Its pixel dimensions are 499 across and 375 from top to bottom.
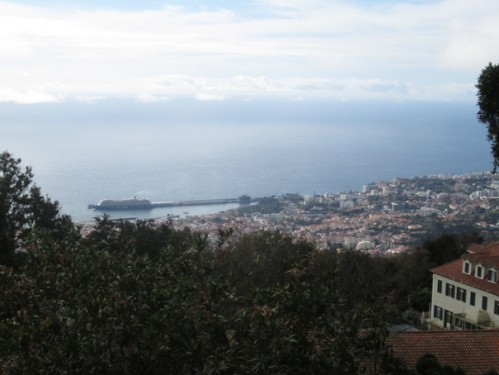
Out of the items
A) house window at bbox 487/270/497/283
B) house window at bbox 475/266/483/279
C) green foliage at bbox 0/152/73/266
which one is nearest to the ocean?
green foliage at bbox 0/152/73/266

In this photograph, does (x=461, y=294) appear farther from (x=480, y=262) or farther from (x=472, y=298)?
(x=480, y=262)

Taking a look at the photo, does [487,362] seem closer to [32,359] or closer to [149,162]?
[32,359]

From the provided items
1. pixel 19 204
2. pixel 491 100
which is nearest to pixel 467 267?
pixel 491 100

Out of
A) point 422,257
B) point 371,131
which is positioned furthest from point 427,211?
point 371,131

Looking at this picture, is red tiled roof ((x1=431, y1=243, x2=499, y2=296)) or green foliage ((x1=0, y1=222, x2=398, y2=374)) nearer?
green foliage ((x1=0, y1=222, x2=398, y2=374))

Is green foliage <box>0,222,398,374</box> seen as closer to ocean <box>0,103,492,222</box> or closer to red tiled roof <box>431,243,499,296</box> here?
red tiled roof <box>431,243,499,296</box>

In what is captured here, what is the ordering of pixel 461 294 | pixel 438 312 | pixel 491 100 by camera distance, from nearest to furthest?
pixel 491 100
pixel 461 294
pixel 438 312

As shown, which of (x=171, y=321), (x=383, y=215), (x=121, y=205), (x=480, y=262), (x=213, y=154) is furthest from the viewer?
(x=213, y=154)

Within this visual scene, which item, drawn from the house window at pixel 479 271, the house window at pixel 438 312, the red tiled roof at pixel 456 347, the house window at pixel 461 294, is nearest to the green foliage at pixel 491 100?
the red tiled roof at pixel 456 347
